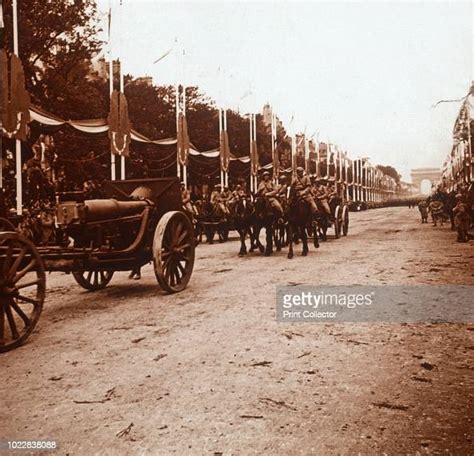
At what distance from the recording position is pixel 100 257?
688 centimetres

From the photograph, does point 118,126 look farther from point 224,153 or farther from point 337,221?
point 224,153

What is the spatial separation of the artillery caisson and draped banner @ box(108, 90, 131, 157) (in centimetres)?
1045

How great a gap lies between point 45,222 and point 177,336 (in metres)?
10.0

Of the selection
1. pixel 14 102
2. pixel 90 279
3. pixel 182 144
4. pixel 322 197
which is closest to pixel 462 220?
pixel 322 197

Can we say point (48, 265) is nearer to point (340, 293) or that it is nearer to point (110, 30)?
point (340, 293)

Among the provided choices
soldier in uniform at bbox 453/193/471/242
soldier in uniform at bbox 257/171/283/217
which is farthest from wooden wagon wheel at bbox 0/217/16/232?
soldier in uniform at bbox 453/193/471/242

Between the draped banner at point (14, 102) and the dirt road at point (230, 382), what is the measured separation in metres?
6.83

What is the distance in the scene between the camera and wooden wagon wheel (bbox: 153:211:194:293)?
7.30m

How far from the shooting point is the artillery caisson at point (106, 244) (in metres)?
5.06

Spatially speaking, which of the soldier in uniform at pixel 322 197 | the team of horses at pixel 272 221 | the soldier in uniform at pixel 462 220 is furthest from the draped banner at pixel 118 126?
the soldier in uniform at pixel 462 220

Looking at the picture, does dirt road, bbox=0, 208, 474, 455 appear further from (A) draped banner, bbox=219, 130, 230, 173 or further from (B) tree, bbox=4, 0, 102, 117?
(A) draped banner, bbox=219, 130, 230, 173

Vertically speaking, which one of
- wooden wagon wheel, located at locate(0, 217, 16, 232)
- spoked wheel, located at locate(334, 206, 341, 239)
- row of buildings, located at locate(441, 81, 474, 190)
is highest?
row of buildings, located at locate(441, 81, 474, 190)

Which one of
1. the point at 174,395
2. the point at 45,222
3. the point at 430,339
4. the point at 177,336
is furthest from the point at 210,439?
the point at 45,222

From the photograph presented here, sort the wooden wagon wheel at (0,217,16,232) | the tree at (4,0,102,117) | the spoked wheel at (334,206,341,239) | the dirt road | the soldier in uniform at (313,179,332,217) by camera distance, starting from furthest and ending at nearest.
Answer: the tree at (4,0,102,117), the spoked wheel at (334,206,341,239), the soldier in uniform at (313,179,332,217), the wooden wagon wheel at (0,217,16,232), the dirt road
